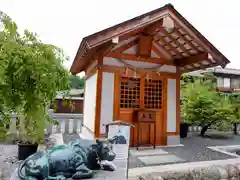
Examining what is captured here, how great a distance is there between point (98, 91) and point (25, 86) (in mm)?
4148

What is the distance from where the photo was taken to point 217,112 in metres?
7.66

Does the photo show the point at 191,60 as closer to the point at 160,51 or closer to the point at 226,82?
the point at 160,51

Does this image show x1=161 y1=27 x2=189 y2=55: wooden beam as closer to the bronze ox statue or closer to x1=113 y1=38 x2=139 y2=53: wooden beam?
x1=113 y1=38 x2=139 y2=53: wooden beam

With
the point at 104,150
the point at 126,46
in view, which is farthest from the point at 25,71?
the point at 126,46

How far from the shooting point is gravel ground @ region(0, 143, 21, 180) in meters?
3.54

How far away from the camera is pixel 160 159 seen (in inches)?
179

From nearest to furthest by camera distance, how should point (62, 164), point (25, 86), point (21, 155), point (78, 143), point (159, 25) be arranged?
1. point (25, 86)
2. point (62, 164)
3. point (78, 143)
4. point (21, 155)
5. point (159, 25)

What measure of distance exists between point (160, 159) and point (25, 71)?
159 inches

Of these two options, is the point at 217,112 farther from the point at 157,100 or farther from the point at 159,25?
the point at 159,25

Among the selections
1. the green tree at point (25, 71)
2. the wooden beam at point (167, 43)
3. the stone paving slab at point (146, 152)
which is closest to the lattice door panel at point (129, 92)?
the stone paving slab at point (146, 152)

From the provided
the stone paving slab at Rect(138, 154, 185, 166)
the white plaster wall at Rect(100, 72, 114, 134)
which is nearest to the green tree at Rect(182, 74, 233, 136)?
the stone paving slab at Rect(138, 154, 185, 166)

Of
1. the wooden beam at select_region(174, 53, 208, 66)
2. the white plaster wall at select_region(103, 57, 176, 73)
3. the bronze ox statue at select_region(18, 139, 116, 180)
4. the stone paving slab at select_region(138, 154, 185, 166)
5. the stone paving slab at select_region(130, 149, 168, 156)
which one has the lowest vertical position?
the stone paving slab at select_region(130, 149, 168, 156)

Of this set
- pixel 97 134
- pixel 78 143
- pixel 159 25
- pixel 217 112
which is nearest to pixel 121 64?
pixel 159 25

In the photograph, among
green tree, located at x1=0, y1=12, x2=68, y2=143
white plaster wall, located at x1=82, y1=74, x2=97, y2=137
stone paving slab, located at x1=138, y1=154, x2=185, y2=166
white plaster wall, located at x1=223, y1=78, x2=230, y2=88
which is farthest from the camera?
white plaster wall, located at x1=223, y1=78, x2=230, y2=88
